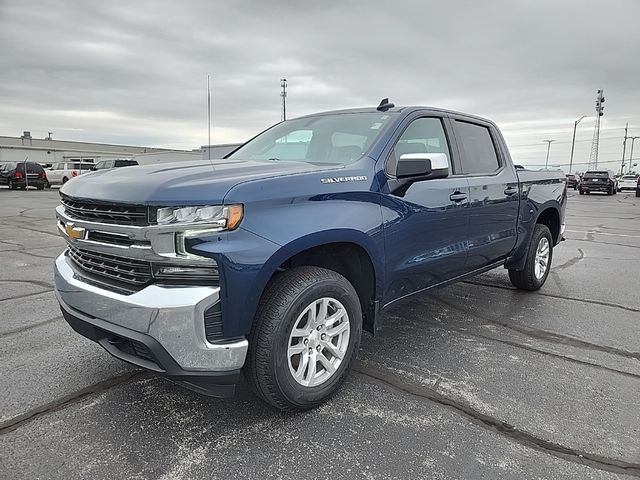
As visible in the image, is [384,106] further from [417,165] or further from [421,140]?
[417,165]

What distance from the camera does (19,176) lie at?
90.8 ft

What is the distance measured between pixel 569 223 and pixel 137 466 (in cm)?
1484

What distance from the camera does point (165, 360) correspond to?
2.43 m

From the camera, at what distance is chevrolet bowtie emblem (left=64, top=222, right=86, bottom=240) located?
2874 mm

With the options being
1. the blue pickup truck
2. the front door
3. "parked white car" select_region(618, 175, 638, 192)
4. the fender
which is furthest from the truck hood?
"parked white car" select_region(618, 175, 638, 192)

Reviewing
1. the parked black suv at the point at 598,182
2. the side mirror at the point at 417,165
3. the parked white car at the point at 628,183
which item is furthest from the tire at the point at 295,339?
the parked white car at the point at 628,183

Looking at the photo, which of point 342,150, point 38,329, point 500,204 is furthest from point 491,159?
point 38,329

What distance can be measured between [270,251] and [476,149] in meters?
2.90

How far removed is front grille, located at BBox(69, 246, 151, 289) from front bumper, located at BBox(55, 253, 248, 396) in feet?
0.28

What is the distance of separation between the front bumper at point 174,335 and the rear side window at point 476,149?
281 cm

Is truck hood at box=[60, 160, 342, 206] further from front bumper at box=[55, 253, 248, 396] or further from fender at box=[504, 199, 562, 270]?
fender at box=[504, 199, 562, 270]

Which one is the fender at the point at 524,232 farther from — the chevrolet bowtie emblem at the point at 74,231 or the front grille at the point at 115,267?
the chevrolet bowtie emblem at the point at 74,231

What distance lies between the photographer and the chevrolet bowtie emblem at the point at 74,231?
9.43 feet

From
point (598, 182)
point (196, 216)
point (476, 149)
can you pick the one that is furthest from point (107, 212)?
point (598, 182)
